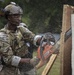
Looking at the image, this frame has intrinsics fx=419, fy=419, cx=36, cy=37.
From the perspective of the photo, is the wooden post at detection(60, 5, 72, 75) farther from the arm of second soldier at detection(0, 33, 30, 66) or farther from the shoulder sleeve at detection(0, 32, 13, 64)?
the shoulder sleeve at detection(0, 32, 13, 64)

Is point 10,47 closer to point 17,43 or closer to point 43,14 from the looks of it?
point 17,43

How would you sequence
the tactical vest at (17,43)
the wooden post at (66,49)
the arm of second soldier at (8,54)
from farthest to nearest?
1. the tactical vest at (17,43)
2. the arm of second soldier at (8,54)
3. the wooden post at (66,49)

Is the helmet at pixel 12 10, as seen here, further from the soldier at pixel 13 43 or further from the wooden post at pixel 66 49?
the wooden post at pixel 66 49

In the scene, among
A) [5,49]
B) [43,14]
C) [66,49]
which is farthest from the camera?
[43,14]

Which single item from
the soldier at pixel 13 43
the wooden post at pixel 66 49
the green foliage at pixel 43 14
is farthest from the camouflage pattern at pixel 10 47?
the green foliage at pixel 43 14

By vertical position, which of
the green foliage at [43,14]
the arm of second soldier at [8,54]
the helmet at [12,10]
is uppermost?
the helmet at [12,10]

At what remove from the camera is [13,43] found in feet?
17.9

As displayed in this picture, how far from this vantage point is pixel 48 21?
14.7m

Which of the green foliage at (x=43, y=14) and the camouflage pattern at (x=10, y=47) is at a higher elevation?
the camouflage pattern at (x=10, y=47)

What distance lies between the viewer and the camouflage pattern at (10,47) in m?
5.27

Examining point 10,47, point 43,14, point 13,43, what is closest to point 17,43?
point 13,43

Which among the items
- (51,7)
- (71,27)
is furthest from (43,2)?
(71,27)

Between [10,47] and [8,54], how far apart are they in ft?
0.34

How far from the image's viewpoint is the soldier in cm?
528
